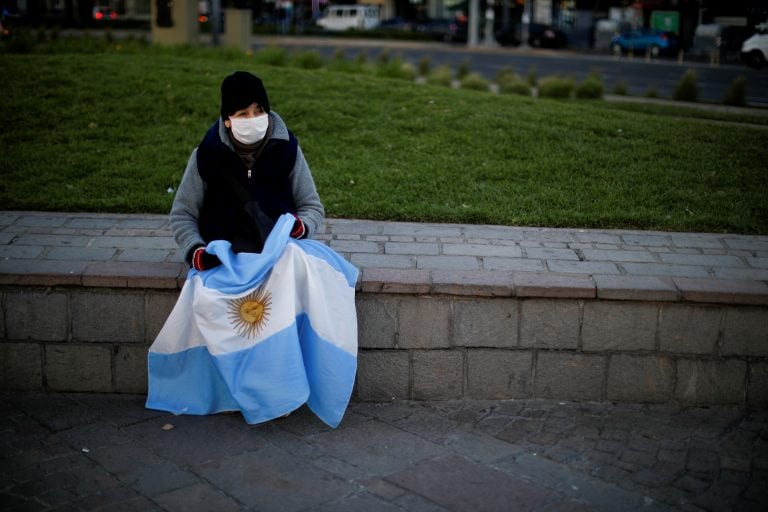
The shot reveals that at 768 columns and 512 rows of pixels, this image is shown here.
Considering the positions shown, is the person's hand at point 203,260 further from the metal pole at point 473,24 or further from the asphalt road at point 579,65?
the metal pole at point 473,24

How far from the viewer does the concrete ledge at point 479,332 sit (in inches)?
203

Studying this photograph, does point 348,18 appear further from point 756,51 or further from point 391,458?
point 391,458

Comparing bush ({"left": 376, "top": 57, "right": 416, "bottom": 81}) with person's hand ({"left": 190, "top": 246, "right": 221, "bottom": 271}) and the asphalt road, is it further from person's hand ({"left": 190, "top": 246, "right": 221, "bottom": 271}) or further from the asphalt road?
person's hand ({"left": 190, "top": 246, "right": 221, "bottom": 271})

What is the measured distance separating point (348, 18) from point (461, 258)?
179ft

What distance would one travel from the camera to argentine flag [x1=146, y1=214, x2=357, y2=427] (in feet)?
15.2

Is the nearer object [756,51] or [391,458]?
[391,458]

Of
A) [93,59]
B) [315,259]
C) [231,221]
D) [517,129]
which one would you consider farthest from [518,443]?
[93,59]

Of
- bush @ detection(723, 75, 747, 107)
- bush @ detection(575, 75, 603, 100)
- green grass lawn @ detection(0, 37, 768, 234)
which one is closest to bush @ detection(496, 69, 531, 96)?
bush @ detection(575, 75, 603, 100)

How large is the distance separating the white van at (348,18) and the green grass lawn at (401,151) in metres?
46.4

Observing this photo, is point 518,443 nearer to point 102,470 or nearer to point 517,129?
point 102,470

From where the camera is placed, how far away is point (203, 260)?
4.78 meters

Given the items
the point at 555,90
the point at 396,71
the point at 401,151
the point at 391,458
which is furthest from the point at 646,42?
the point at 391,458

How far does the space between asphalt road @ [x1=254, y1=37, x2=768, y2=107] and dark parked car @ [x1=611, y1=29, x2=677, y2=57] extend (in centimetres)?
131

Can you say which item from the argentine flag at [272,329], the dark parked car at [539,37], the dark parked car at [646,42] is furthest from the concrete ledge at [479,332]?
the dark parked car at [539,37]
